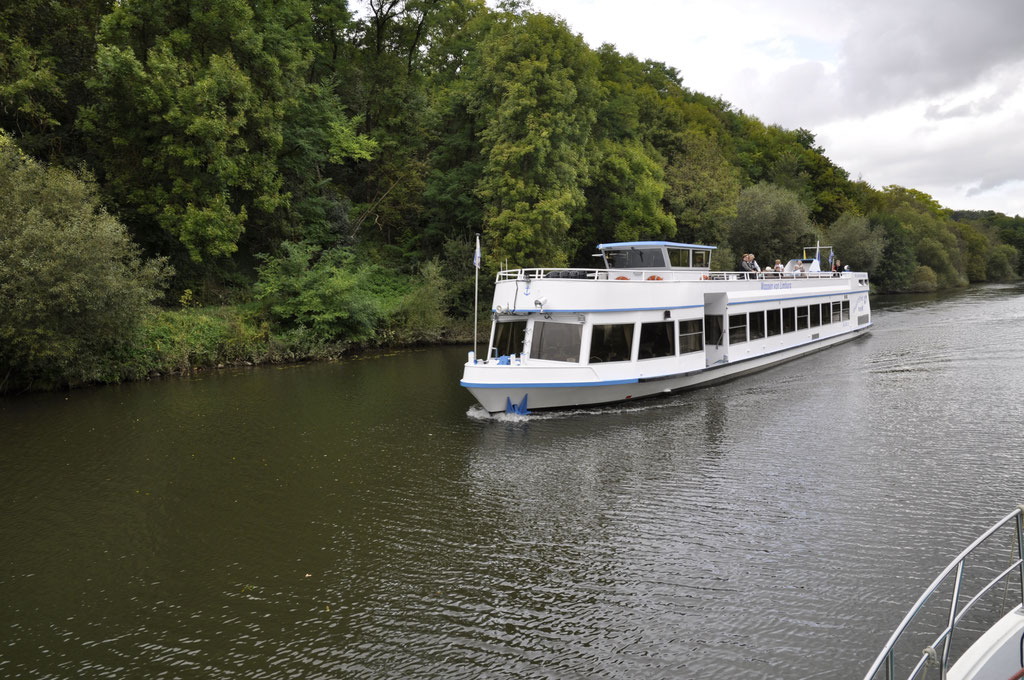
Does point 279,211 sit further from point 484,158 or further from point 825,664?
point 825,664

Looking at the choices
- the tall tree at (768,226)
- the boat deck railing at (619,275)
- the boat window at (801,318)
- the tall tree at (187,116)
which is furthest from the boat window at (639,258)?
the tall tree at (768,226)

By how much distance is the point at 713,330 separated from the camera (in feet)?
78.0

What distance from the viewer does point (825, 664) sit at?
7.18 metres

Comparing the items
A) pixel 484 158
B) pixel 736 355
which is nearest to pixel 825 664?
pixel 736 355

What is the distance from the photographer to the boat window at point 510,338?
Result: 64.0 ft

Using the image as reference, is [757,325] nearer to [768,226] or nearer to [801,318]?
[801,318]

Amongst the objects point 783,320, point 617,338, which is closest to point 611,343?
point 617,338

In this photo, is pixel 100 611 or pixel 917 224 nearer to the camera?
pixel 100 611

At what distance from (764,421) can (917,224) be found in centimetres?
7700

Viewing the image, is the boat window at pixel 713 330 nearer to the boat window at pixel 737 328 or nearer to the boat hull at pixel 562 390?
the boat window at pixel 737 328

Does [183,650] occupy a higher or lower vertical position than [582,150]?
lower

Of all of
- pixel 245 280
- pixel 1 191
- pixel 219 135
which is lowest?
pixel 245 280

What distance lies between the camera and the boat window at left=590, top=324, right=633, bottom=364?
1869 cm

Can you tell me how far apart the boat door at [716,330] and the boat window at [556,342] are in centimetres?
705
